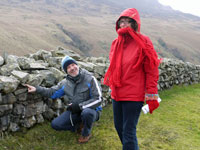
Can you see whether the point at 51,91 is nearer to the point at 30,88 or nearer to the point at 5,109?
the point at 30,88

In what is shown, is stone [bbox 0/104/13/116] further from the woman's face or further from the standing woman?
the woman's face

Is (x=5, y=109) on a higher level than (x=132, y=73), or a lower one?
lower

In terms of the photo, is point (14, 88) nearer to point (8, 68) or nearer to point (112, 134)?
point (8, 68)

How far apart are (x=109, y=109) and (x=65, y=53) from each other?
235 cm

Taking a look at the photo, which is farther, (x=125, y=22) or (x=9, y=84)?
(x=9, y=84)

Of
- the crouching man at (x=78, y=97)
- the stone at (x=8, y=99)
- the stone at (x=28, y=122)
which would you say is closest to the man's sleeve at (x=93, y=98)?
the crouching man at (x=78, y=97)

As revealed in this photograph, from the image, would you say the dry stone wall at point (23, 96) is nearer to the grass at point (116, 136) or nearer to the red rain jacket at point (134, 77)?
the grass at point (116, 136)

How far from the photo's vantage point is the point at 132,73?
2.73 meters

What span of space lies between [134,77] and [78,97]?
147 centimetres

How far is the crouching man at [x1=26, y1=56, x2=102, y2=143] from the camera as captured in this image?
371cm

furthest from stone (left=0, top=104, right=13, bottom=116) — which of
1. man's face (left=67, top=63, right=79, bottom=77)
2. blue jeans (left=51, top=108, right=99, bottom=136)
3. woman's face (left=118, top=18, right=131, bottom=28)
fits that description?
woman's face (left=118, top=18, right=131, bottom=28)

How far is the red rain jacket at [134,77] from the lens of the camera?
2.65m

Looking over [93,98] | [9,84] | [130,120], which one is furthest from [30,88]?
[130,120]

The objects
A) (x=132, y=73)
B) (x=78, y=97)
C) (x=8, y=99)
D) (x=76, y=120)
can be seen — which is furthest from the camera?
(x=76, y=120)
